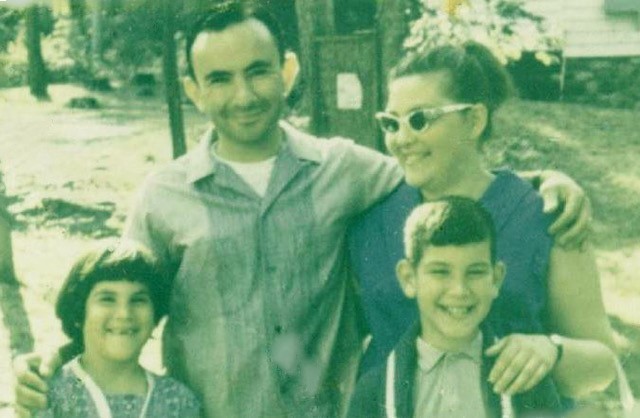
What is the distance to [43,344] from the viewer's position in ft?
8.41

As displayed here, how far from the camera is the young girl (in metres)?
1.29

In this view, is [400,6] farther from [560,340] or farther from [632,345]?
[560,340]

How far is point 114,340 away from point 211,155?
0.94 feet

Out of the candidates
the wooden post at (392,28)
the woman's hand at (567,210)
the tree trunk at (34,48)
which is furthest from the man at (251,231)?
the wooden post at (392,28)

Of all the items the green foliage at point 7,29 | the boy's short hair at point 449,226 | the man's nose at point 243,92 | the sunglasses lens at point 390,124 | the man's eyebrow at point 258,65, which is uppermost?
the green foliage at point 7,29

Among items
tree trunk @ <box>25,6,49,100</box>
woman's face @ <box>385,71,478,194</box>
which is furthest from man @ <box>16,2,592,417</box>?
tree trunk @ <box>25,6,49,100</box>

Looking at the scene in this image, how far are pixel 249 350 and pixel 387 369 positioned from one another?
0.81 feet

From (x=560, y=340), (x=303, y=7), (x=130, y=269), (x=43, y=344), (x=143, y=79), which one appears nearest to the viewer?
(x=560, y=340)

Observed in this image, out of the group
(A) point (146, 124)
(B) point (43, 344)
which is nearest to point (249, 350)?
(B) point (43, 344)

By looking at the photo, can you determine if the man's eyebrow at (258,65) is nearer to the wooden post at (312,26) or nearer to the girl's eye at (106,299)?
the girl's eye at (106,299)

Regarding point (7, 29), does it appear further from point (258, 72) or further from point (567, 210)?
point (567, 210)

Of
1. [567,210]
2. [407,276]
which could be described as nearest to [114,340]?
[407,276]

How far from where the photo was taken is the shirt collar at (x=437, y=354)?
3.90 ft

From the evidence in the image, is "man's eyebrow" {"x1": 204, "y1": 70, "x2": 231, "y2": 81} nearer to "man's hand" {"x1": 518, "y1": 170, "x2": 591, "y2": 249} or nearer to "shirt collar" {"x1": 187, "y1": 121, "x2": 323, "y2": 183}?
"shirt collar" {"x1": 187, "y1": 121, "x2": 323, "y2": 183}
